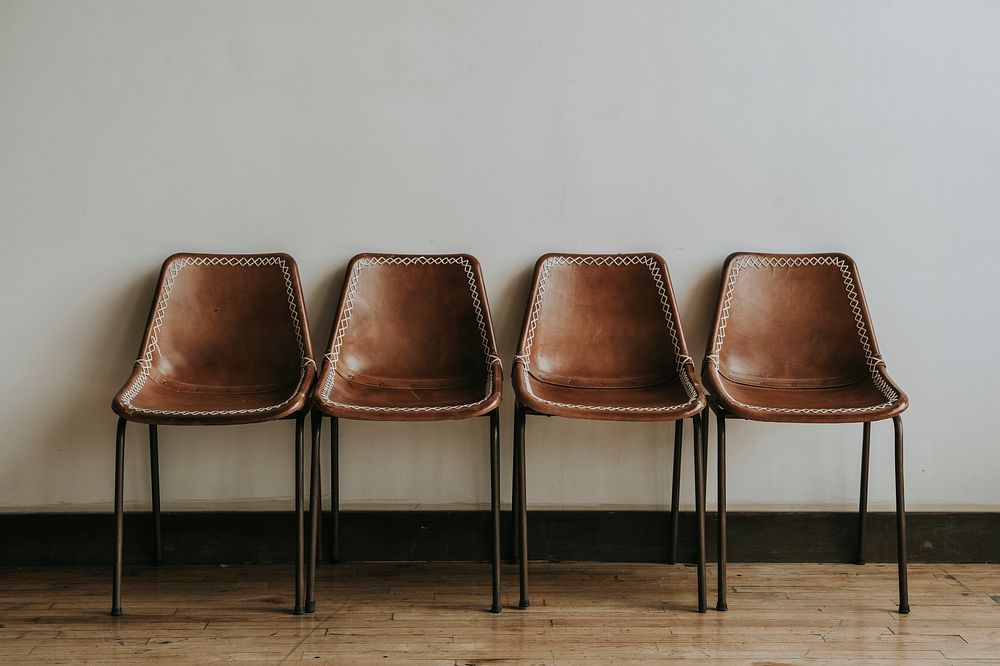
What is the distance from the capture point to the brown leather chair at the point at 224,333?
2.63 m

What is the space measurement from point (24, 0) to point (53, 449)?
1.55 m

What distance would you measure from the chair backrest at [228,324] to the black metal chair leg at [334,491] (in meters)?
0.23

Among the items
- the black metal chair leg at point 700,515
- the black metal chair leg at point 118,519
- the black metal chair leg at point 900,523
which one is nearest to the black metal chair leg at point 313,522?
the black metal chair leg at point 118,519

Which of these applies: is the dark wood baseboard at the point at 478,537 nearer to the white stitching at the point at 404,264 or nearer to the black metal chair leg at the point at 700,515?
the black metal chair leg at the point at 700,515

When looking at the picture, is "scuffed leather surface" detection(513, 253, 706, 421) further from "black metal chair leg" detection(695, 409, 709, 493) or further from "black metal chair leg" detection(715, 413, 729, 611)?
"black metal chair leg" detection(715, 413, 729, 611)

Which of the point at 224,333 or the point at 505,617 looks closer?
the point at 505,617

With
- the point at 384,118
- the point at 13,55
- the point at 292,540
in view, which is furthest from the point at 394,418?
the point at 13,55

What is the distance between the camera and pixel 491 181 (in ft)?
9.10

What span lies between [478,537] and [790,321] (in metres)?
1.33

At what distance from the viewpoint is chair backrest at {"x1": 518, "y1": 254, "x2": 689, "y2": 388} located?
2.67m

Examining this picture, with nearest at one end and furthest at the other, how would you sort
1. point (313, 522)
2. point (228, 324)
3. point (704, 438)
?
point (313, 522) → point (704, 438) → point (228, 324)

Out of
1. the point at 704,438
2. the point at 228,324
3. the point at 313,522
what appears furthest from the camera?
the point at 228,324

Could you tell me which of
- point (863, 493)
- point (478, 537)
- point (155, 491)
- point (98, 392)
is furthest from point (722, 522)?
point (98, 392)

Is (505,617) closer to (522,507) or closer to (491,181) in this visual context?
(522,507)
